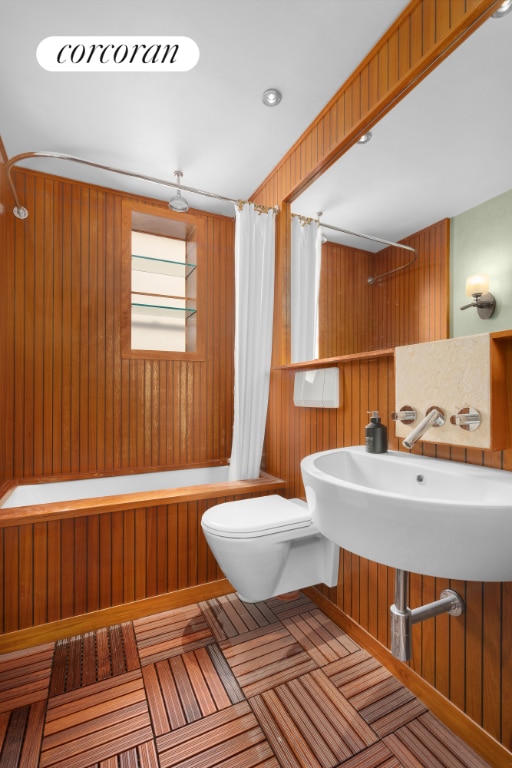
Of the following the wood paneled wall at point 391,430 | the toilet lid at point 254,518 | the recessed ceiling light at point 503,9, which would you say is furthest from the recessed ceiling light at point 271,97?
the toilet lid at point 254,518

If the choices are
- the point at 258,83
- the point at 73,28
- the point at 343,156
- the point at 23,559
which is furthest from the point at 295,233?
the point at 23,559

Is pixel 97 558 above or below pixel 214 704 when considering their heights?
above

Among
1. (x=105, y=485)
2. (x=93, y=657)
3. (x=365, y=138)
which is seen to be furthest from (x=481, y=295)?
(x=105, y=485)

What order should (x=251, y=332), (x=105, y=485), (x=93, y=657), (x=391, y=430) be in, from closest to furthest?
(x=391, y=430), (x=93, y=657), (x=251, y=332), (x=105, y=485)

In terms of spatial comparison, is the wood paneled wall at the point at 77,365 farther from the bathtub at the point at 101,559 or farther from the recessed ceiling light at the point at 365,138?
the recessed ceiling light at the point at 365,138

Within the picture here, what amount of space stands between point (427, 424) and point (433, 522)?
0.39 m

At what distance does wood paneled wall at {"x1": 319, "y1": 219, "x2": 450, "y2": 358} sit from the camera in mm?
1142

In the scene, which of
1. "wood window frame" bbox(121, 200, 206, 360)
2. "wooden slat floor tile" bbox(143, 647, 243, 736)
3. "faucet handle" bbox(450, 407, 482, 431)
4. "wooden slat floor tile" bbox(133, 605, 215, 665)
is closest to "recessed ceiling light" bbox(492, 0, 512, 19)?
"faucet handle" bbox(450, 407, 482, 431)

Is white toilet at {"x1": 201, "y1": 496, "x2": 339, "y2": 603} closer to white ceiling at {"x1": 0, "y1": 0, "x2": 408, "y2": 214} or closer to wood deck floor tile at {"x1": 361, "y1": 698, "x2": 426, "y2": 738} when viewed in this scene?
wood deck floor tile at {"x1": 361, "y1": 698, "x2": 426, "y2": 738}

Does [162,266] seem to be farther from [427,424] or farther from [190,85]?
[427,424]

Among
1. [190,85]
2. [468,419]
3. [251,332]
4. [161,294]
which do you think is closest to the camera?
[468,419]

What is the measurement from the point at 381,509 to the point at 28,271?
2289mm

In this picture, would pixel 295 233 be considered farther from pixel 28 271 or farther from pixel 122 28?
pixel 28 271

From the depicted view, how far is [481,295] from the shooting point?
1014 mm
